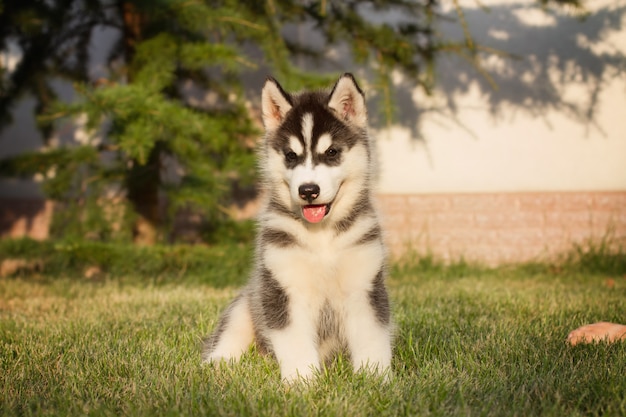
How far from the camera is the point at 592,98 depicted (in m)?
8.10

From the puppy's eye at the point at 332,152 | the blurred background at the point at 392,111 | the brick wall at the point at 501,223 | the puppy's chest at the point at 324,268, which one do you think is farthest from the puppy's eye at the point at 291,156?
the brick wall at the point at 501,223

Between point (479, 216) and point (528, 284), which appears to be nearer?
point (528, 284)

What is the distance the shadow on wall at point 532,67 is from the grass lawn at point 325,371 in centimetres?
340

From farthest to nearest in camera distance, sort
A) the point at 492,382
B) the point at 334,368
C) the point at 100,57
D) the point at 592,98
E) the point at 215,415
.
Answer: the point at 100,57, the point at 592,98, the point at 334,368, the point at 492,382, the point at 215,415

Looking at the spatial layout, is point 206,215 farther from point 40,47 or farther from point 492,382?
point 492,382

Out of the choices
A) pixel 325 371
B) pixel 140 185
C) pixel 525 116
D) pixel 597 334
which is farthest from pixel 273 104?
pixel 525 116

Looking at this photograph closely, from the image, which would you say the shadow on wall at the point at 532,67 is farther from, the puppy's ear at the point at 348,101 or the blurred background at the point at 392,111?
the puppy's ear at the point at 348,101

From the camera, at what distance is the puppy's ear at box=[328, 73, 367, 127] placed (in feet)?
10.8

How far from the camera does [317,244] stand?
3.17 m

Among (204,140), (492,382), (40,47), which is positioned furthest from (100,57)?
(492,382)

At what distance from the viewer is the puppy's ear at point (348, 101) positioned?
3.30 meters

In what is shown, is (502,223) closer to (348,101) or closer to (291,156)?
(348,101)

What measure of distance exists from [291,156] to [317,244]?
0.48 meters

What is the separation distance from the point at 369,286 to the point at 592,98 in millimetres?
6287
